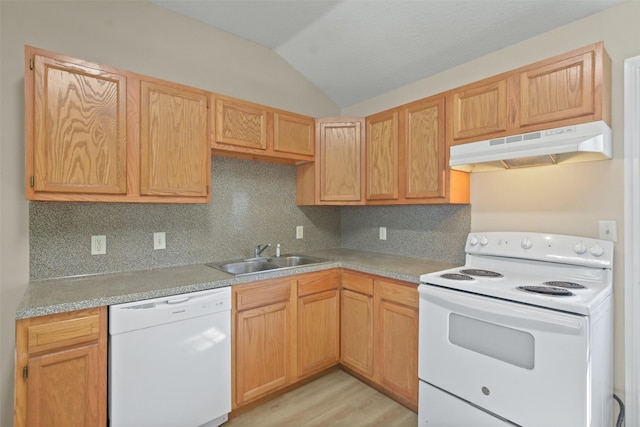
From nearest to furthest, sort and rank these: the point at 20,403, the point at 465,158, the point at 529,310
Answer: the point at 20,403
the point at 529,310
the point at 465,158

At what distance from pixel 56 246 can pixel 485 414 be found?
254 centimetres

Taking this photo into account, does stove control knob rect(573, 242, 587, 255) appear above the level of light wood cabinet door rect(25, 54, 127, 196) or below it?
below

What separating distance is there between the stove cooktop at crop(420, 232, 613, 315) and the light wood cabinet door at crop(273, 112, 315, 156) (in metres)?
1.46

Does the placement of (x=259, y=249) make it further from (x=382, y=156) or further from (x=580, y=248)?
(x=580, y=248)

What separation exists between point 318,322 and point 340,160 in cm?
138

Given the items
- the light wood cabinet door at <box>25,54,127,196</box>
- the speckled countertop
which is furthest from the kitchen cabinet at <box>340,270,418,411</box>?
the light wood cabinet door at <box>25,54,127,196</box>

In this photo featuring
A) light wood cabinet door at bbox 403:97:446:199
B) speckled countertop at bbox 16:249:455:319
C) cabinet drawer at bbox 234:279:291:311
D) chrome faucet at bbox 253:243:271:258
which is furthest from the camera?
chrome faucet at bbox 253:243:271:258

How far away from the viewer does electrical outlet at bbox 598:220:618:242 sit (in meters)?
1.63

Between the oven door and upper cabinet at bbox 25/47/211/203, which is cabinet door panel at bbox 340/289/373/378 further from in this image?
upper cabinet at bbox 25/47/211/203

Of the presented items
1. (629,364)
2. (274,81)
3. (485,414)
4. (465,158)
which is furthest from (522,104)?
(274,81)

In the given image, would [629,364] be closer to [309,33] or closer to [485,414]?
[485,414]

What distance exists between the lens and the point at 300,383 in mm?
2305

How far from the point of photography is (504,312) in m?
1.42

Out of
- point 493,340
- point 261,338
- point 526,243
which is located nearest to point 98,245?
point 261,338
